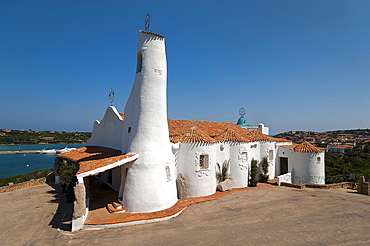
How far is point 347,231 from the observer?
985cm

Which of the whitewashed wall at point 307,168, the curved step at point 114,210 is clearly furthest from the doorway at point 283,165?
the curved step at point 114,210

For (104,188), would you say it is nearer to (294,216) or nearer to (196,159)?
(196,159)

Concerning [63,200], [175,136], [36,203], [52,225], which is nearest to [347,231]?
[175,136]

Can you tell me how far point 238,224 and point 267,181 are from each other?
474 inches

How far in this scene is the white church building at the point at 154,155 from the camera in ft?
39.2

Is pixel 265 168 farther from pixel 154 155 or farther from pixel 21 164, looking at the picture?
pixel 21 164

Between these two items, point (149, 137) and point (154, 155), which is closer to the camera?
point (154, 155)

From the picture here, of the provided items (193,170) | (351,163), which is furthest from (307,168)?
(351,163)

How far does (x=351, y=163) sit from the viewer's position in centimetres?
3853

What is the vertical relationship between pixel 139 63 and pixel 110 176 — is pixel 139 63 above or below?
above

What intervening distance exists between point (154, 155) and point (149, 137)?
1158mm

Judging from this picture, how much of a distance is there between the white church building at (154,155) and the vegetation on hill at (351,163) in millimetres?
12038

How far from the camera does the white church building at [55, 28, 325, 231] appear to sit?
11.9m

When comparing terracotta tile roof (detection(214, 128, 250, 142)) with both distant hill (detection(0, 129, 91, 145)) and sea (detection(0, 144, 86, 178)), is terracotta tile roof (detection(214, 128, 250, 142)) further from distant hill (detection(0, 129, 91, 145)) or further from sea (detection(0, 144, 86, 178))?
distant hill (detection(0, 129, 91, 145))
